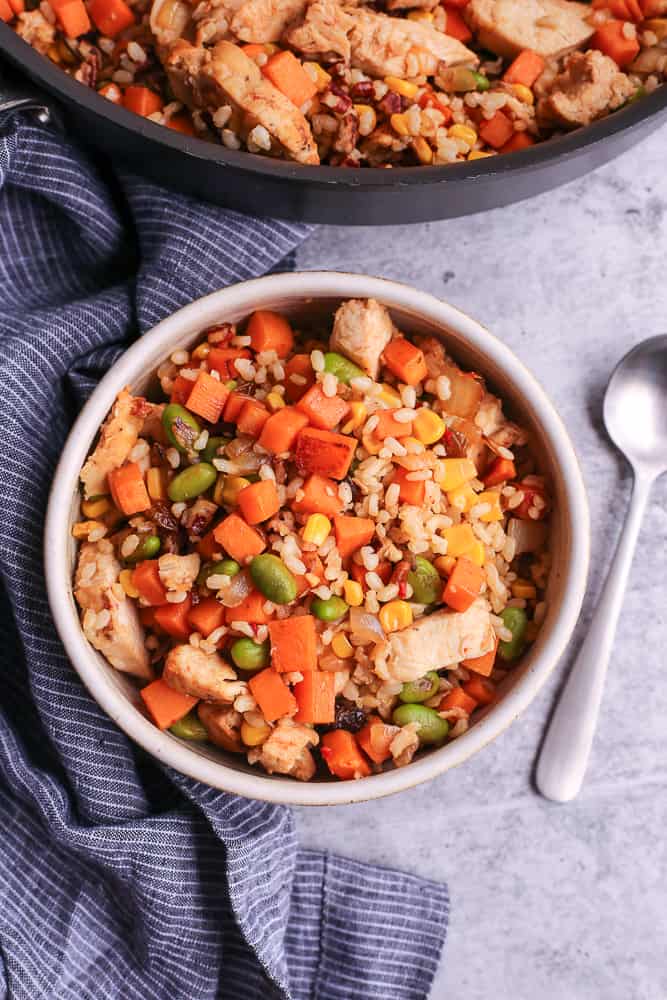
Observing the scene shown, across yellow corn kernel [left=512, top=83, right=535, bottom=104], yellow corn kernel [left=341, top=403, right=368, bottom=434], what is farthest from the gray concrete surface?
yellow corn kernel [left=341, top=403, right=368, bottom=434]

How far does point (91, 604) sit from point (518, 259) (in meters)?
1.43

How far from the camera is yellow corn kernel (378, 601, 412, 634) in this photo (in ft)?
6.93

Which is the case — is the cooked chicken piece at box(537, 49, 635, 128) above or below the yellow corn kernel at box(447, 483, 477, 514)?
above

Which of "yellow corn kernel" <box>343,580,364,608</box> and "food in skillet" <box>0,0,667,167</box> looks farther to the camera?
"food in skillet" <box>0,0,667,167</box>

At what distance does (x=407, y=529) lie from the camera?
82.4 inches

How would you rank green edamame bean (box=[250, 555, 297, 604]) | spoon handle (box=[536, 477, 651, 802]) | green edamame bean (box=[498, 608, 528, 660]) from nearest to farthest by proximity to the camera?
green edamame bean (box=[250, 555, 297, 604])
green edamame bean (box=[498, 608, 528, 660])
spoon handle (box=[536, 477, 651, 802])

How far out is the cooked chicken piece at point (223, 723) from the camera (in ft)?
6.98

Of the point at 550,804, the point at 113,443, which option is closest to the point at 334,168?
the point at 113,443

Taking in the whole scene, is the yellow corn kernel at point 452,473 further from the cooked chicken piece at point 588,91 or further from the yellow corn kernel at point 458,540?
the cooked chicken piece at point 588,91

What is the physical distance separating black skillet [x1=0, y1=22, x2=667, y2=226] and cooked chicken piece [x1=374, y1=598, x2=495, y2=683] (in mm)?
881

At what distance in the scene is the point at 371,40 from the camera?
7.62 feet

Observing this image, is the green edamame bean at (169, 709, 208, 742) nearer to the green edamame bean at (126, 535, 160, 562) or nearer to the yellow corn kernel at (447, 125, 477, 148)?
the green edamame bean at (126, 535, 160, 562)

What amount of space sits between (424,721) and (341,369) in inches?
30.3

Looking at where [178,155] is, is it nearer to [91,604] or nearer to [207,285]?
[207,285]
